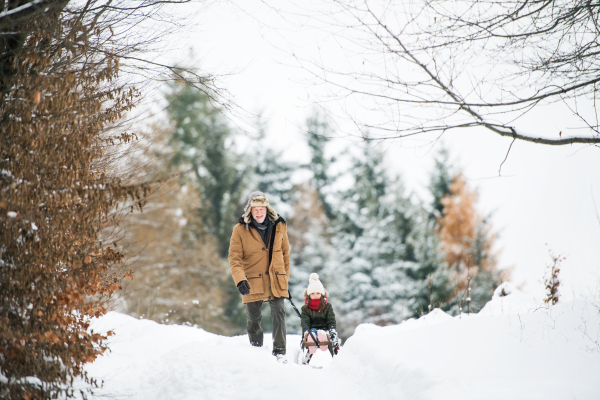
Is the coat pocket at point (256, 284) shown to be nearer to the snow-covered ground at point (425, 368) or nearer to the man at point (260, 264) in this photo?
Result: the man at point (260, 264)

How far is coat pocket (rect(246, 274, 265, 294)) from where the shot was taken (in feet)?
18.8

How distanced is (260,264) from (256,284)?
257 mm

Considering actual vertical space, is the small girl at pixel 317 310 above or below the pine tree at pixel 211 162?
below

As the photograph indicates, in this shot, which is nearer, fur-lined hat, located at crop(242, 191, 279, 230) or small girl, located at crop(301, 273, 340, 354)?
fur-lined hat, located at crop(242, 191, 279, 230)

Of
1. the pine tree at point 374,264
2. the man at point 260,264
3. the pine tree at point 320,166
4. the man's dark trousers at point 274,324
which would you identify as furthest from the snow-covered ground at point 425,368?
the pine tree at point 320,166

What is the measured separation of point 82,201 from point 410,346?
3.99 m

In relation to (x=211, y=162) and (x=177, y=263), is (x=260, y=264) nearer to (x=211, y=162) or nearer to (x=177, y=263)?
(x=177, y=263)

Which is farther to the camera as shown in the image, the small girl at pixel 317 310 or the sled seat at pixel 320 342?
the small girl at pixel 317 310

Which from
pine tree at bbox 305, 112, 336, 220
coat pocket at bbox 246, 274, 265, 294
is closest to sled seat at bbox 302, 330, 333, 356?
coat pocket at bbox 246, 274, 265, 294

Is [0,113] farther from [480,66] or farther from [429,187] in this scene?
[429,187]

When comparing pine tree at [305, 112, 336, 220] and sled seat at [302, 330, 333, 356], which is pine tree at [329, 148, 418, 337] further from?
sled seat at [302, 330, 333, 356]

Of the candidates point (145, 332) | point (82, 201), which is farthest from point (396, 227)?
point (82, 201)

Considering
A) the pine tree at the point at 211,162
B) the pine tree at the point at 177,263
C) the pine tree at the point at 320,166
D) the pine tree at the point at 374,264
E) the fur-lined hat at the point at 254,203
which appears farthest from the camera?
the pine tree at the point at 320,166

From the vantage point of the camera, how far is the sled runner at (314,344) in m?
6.37
